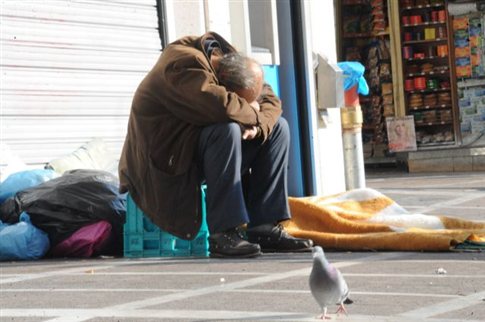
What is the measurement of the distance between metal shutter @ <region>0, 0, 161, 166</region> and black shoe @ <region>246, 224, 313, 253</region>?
7.23 ft

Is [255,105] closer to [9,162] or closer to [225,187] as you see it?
[225,187]

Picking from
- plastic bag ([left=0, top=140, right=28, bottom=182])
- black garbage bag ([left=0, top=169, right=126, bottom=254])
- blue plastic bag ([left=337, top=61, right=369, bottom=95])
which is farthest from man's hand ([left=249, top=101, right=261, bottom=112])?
blue plastic bag ([left=337, top=61, right=369, bottom=95])

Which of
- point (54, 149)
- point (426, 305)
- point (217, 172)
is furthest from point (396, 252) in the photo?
point (54, 149)

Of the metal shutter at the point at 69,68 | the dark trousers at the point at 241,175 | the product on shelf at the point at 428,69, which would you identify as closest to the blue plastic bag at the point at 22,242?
the dark trousers at the point at 241,175

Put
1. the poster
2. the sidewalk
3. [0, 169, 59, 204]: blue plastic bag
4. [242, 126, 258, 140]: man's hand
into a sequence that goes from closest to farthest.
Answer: the sidewalk < [242, 126, 258, 140]: man's hand < [0, 169, 59, 204]: blue plastic bag < the poster

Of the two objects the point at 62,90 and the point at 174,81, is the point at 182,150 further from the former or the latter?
the point at 62,90

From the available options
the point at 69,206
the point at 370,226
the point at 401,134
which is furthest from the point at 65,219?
the point at 401,134

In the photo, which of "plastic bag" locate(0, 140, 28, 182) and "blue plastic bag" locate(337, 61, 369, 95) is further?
"blue plastic bag" locate(337, 61, 369, 95)

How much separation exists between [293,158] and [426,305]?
6143 mm

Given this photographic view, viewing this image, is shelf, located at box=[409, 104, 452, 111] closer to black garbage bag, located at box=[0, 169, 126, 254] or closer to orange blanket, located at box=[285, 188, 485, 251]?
orange blanket, located at box=[285, 188, 485, 251]

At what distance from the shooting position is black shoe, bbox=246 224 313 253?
650 cm

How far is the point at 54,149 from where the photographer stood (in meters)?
8.24

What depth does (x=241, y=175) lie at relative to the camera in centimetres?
655

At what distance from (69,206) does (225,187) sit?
113 cm
